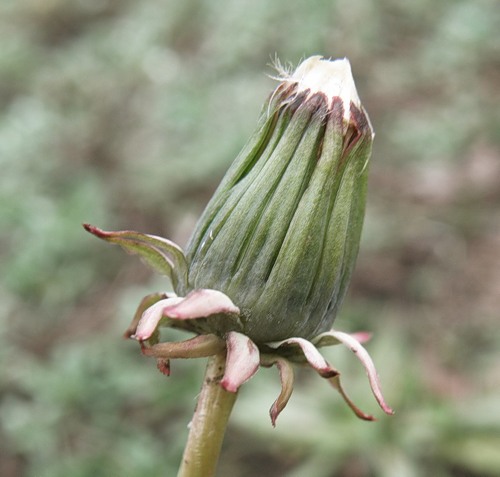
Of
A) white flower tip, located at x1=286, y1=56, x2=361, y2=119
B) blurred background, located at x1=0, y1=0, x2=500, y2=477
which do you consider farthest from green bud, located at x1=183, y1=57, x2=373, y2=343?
blurred background, located at x1=0, y1=0, x2=500, y2=477

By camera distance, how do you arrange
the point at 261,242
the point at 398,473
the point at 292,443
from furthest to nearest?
the point at 292,443 → the point at 398,473 → the point at 261,242

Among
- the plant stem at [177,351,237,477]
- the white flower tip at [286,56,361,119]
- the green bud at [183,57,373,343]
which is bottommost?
the plant stem at [177,351,237,477]

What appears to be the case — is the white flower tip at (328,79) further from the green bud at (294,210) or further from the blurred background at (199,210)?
the blurred background at (199,210)

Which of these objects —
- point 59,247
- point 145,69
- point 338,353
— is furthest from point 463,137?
point 59,247

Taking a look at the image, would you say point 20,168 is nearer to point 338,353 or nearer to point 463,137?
point 338,353

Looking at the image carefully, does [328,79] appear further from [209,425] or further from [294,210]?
[209,425]

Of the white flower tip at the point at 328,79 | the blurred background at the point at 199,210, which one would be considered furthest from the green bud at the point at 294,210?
the blurred background at the point at 199,210

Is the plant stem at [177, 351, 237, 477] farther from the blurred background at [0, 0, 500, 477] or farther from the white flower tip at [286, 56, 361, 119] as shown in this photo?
the blurred background at [0, 0, 500, 477]
